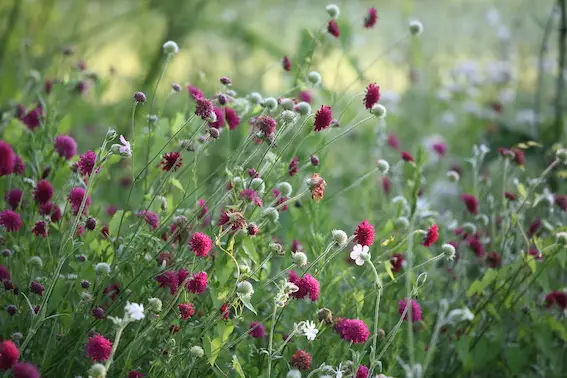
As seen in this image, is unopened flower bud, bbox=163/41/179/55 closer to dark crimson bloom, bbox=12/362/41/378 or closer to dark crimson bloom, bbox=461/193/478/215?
dark crimson bloom, bbox=12/362/41/378

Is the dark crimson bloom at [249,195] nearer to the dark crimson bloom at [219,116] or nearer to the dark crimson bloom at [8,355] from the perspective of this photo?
the dark crimson bloom at [219,116]

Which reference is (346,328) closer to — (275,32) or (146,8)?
(146,8)

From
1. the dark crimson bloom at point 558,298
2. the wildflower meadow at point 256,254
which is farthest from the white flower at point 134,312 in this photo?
the dark crimson bloom at point 558,298

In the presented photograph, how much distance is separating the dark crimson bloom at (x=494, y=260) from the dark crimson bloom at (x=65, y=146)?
0.91m

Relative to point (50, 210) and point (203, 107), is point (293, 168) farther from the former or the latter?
point (50, 210)

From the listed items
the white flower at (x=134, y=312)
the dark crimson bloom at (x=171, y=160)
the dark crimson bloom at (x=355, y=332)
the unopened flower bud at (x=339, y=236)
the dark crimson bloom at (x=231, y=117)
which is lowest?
the dark crimson bloom at (x=355, y=332)

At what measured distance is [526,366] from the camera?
1852 millimetres

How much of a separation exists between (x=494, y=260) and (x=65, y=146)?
0.94 meters

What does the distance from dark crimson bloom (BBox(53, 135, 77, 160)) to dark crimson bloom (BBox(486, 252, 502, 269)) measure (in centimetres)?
91

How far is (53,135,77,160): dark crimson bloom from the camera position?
63.3 inches

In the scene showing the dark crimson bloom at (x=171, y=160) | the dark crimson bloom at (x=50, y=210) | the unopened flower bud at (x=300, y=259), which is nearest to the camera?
the unopened flower bud at (x=300, y=259)

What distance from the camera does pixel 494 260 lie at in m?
1.83

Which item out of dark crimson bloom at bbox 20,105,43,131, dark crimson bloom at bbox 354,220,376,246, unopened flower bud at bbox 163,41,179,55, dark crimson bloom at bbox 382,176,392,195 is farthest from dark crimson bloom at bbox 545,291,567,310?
dark crimson bloom at bbox 20,105,43,131

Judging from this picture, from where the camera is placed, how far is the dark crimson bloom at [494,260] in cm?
183
